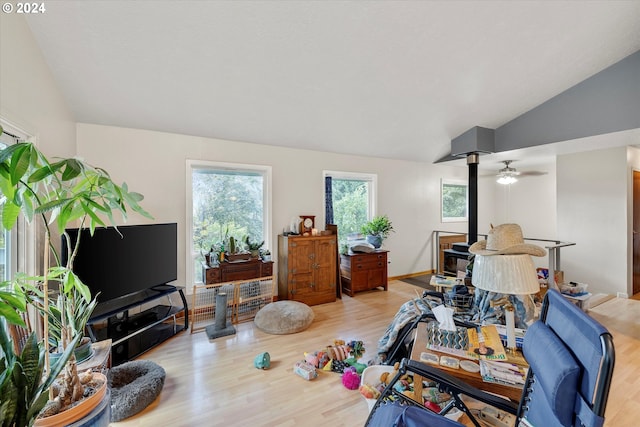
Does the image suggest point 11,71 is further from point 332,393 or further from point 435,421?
point 332,393

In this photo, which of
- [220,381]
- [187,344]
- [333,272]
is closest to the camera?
[220,381]

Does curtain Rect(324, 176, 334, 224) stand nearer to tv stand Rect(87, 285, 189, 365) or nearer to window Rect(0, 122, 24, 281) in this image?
tv stand Rect(87, 285, 189, 365)

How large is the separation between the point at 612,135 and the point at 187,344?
5.21m

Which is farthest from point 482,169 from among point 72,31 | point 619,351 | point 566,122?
point 72,31

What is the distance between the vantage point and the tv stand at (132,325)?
2.34 m

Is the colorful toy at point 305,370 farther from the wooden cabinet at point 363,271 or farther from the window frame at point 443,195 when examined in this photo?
the window frame at point 443,195

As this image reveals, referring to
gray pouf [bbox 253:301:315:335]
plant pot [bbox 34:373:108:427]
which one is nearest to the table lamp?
plant pot [bbox 34:373:108:427]

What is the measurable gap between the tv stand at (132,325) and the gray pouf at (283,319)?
2.87 feet

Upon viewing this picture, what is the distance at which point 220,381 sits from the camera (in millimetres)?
2166

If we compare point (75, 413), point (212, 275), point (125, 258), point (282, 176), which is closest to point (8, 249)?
point (125, 258)

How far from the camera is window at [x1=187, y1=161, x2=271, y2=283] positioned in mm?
3471

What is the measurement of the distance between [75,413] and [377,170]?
4544 millimetres

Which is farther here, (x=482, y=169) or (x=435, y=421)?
(x=482, y=169)

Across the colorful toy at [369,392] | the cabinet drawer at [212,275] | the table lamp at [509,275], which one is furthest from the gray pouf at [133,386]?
the table lamp at [509,275]
